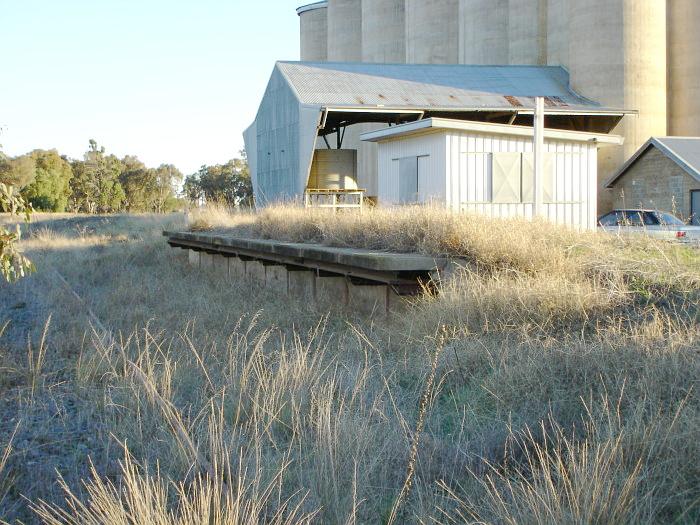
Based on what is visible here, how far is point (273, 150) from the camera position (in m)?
32.8

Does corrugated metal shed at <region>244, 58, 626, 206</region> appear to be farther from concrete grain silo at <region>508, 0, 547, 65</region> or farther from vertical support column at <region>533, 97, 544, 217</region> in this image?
vertical support column at <region>533, 97, 544, 217</region>

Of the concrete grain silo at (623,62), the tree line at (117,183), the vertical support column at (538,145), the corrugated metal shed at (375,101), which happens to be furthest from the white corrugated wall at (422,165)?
the tree line at (117,183)

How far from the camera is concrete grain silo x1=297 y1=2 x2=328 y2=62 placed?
58.1m

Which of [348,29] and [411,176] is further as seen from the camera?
[348,29]

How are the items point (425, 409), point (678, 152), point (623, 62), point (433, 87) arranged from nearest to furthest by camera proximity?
point (425, 409) → point (678, 152) → point (433, 87) → point (623, 62)

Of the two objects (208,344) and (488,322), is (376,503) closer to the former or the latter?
(488,322)

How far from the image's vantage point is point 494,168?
19.6m

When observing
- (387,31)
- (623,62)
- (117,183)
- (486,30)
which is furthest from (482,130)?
(117,183)

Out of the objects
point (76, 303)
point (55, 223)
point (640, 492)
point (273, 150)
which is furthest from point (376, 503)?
point (55, 223)

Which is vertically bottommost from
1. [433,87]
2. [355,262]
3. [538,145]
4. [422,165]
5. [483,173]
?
[355,262]

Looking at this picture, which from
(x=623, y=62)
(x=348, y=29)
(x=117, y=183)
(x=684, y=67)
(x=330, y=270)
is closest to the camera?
(x=330, y=270)

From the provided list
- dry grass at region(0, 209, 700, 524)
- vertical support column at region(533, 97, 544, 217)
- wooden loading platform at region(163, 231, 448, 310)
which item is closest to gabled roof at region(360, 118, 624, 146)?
vertical support column at region(533, 97, 544, 217)

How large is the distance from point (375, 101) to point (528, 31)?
11.6m

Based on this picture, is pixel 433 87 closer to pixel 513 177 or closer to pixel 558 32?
pixel 558 32
